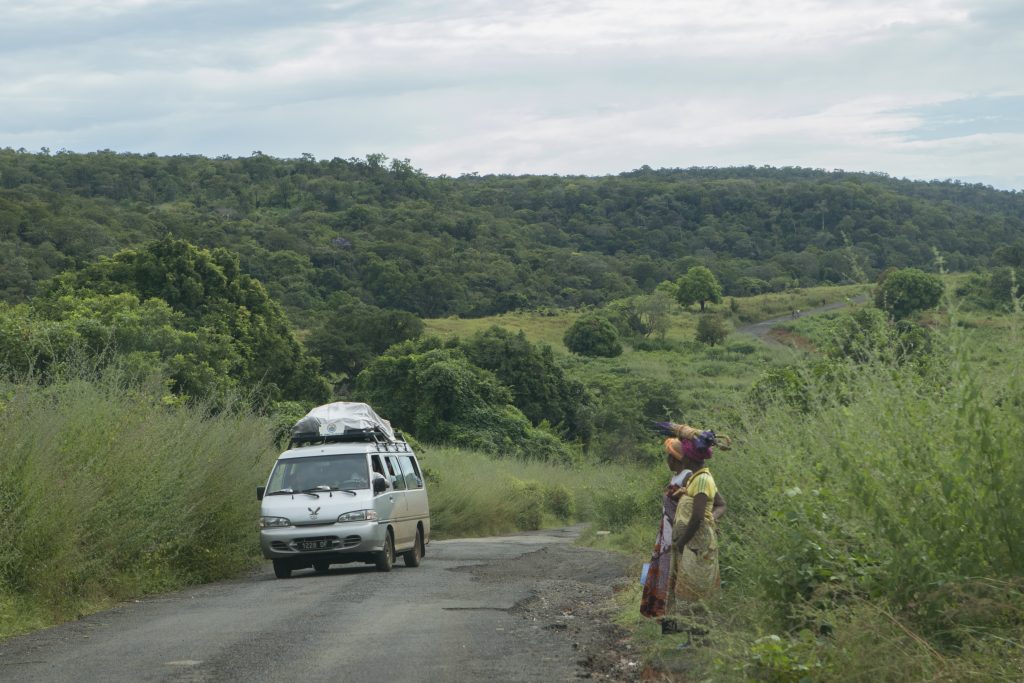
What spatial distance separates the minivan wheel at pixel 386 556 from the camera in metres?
19.4

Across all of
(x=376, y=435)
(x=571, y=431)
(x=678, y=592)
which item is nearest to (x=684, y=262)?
(x=571, y=431)

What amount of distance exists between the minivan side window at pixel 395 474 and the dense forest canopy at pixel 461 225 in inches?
1809

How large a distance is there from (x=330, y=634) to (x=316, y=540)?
6.97 meters

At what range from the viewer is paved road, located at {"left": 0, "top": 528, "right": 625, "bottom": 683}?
9.80 meters

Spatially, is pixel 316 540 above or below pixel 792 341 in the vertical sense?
below

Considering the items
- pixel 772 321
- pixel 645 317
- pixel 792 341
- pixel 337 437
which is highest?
pixel 792 341

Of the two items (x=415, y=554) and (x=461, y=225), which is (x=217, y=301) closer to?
(x=415, y=554)

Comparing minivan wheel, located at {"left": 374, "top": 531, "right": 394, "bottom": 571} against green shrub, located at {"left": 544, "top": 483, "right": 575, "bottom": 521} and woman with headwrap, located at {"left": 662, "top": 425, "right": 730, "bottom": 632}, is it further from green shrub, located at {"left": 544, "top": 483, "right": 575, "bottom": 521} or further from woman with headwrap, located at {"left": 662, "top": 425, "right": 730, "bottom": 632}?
green shrub, located at {"left": 544, "top": 483, "right": 575, "bottom": 521}

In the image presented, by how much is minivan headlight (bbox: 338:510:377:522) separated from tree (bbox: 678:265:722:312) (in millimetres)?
92240

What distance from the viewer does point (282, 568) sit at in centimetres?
1919

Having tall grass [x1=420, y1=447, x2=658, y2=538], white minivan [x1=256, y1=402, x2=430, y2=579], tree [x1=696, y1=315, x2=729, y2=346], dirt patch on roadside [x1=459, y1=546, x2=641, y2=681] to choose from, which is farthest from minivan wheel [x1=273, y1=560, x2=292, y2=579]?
tree [x1=696, y1=315, x2=729, y2=346]

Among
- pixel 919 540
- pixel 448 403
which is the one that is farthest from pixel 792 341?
pixel 448 403

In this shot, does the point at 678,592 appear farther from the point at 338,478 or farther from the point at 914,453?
the point at 338,478

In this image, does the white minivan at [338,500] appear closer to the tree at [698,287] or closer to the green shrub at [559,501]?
the green shrub at [559,501]
